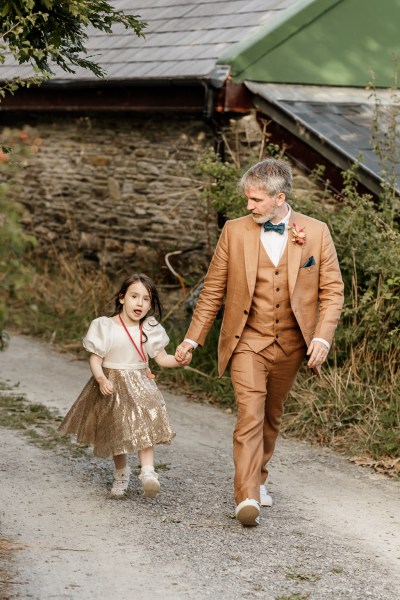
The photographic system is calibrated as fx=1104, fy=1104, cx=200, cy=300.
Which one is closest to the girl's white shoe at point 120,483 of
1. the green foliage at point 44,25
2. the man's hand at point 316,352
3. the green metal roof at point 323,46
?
the man's hand at point 316,352

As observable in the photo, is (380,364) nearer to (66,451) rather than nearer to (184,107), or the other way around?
(66,451)

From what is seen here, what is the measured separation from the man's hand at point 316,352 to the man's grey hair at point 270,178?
844 mm

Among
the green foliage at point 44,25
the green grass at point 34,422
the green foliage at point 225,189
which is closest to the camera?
the green foliage at point 44,25

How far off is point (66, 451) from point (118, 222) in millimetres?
5481

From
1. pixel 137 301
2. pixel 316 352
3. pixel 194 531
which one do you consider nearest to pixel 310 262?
pixel 316 352

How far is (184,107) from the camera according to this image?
11.2m

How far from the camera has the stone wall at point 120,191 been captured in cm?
1153

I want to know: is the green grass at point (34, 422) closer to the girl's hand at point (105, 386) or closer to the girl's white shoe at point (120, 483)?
the girl's white shoe at point (120, 483)

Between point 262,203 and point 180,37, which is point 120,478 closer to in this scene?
point 262,203

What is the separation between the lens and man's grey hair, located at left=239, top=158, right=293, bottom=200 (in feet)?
19.6

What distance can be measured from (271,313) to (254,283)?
0.66 feet

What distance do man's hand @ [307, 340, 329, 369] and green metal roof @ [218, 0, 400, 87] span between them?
5317mm

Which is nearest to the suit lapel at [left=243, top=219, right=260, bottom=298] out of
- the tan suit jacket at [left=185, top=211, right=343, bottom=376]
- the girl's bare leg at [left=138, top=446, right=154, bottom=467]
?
the tan suit jacket at [left=185, top=211, right=343, bottom=376]

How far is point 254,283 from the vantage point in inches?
239
